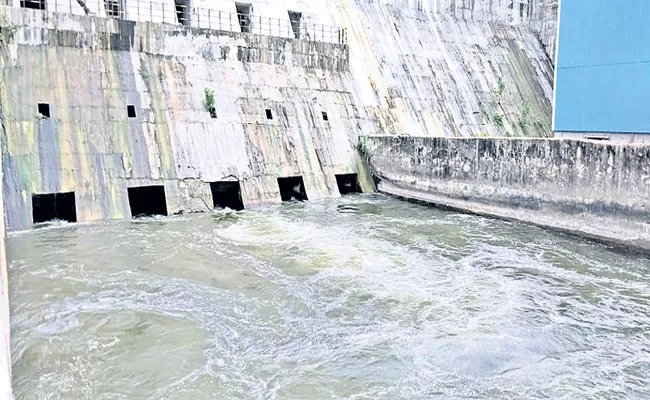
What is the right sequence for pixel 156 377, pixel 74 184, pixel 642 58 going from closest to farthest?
pixel 156 377, pixel 74 184, pixel 642 58

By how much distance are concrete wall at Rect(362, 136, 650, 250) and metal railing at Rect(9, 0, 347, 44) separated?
4883mm

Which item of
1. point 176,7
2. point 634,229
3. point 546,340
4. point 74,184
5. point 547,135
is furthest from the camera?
point 547,135

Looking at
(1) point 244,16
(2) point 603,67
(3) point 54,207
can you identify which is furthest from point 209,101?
(2) point 603,67

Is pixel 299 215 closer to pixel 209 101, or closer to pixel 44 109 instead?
pixel 209 101

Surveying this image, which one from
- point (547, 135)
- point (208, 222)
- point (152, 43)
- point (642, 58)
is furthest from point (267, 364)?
point (547, 135)

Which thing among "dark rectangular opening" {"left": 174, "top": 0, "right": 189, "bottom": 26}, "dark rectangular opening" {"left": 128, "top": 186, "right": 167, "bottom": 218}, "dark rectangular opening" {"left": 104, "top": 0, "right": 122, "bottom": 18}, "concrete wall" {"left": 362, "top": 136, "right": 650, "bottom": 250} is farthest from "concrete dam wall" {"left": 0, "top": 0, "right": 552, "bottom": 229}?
"concrete wall" {"left": 362, "top": 136, "right": 650, "bottom": 250}

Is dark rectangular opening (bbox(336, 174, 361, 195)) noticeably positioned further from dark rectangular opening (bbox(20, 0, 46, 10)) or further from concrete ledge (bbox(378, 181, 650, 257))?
dark rectangular opening (bbox(20, 0, 46, 10))

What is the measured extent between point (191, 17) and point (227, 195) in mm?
6145

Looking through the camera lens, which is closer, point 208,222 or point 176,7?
point 208,222

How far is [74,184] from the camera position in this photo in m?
12.2

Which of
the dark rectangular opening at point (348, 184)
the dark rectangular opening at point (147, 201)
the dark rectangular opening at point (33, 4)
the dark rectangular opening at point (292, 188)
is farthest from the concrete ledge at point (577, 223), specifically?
the dark rectangular opening at point (33, 4)

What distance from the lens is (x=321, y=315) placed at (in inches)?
278

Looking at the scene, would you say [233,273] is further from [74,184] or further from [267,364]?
[74,184]

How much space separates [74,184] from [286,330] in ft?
Result: 25.0
